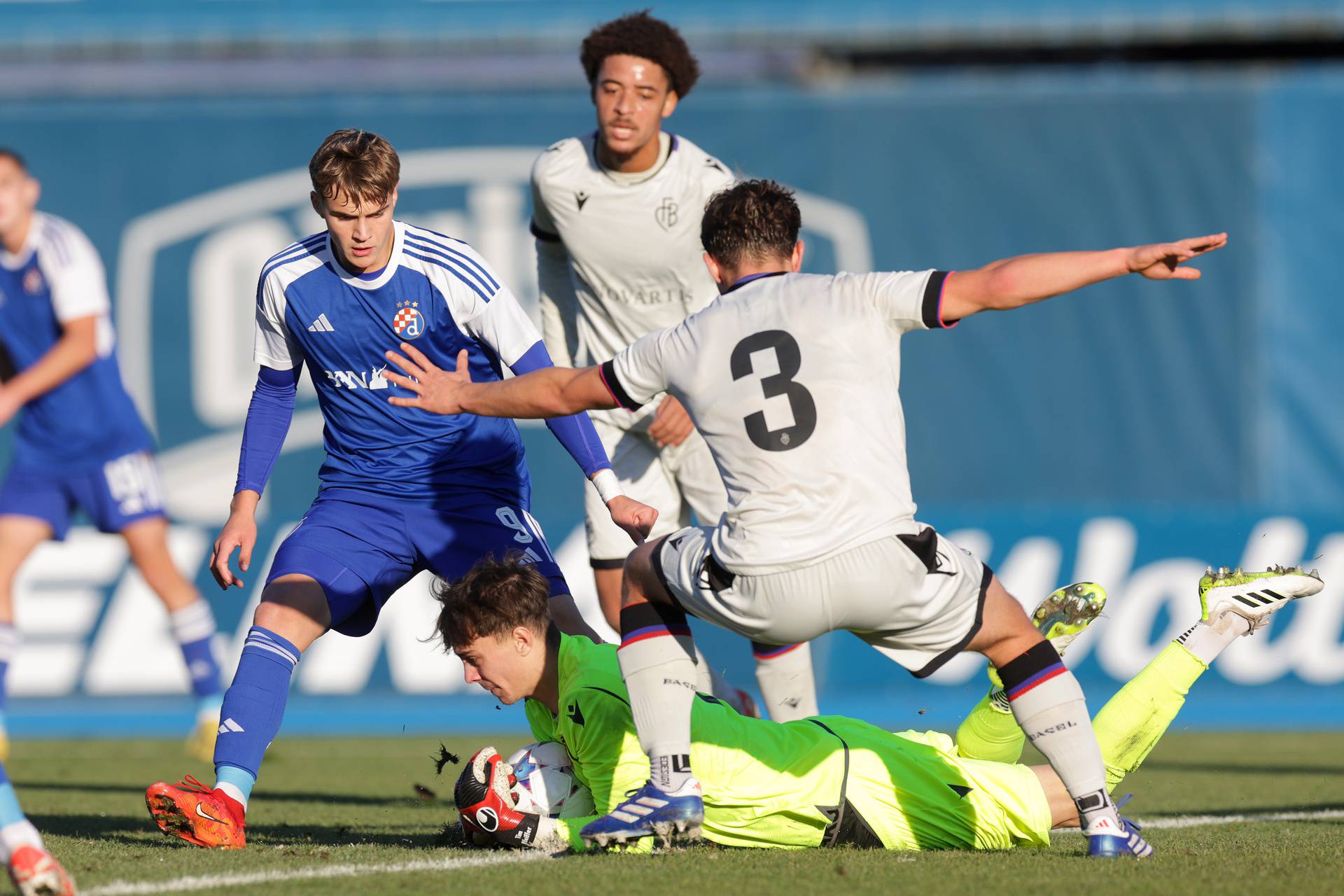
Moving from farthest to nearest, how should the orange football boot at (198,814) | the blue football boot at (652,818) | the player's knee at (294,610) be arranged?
the player's knee at (294,610), the orange football boot at (198,814), the blue football boot at (652,818)

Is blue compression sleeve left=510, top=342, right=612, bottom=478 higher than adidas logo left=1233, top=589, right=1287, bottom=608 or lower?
higher

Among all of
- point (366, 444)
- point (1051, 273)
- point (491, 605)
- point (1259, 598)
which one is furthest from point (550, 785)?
point (1259, 598)

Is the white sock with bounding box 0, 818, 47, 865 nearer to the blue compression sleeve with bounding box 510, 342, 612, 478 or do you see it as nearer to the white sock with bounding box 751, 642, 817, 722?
the blue compression sleeve with bounding box 510, 342, 612, 478

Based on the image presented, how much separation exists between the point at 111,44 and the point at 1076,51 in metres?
10.1

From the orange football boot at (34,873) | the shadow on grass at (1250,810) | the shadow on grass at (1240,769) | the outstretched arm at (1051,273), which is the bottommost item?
the shadow on grass at (1240,769)

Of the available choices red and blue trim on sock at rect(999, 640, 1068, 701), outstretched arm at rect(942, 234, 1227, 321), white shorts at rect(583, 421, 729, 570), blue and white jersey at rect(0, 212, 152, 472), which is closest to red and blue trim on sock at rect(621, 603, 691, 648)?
red and blue trim on sock at rect(999, 640, 1068, 701)

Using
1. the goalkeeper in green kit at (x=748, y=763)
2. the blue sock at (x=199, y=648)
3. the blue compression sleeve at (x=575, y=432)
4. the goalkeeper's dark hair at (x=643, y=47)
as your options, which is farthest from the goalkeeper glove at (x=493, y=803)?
the blue sock at (x=199, y=648)

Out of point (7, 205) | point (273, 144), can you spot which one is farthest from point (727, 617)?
point (273, 144)

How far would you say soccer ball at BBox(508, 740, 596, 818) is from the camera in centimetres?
491

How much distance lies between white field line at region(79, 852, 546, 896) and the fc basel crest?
1699 millimetres

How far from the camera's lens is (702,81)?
52.4 ft

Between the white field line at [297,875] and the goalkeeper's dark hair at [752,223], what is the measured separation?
1.85m

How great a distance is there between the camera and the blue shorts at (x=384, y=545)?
534 centimetres

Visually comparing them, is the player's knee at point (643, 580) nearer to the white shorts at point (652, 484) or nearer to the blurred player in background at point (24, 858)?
the blurred player in background at point (24, 858)
